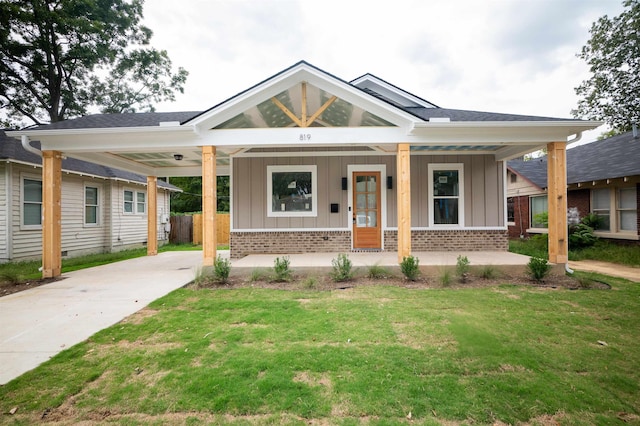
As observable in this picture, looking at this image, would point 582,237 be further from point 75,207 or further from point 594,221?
point 75,207

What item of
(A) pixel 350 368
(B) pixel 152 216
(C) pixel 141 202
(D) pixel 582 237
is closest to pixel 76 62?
(C) pixel 141 202

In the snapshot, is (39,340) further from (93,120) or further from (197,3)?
(197,3)

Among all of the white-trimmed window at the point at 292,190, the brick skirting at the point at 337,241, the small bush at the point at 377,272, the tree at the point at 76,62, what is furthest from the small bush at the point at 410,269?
the tree at the point at 76,62

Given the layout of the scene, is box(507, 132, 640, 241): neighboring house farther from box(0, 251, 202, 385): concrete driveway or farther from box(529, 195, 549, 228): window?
box(0, 251, 202, 385): concrete driveway

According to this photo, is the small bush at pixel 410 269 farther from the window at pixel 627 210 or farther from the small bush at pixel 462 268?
the window at pixel 627 210

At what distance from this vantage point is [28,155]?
880 cm

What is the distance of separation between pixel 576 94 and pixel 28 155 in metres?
27.6

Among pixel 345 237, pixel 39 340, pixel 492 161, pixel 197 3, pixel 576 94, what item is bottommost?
pixel 39 340

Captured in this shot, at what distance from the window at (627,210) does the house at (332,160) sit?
4.63 metres

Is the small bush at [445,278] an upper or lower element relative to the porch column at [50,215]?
lower

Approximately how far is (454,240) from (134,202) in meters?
13.4

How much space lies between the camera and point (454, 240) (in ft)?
27.5

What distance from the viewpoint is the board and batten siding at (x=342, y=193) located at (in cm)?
834

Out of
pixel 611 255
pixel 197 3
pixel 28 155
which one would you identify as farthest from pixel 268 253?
pixel 197 3
